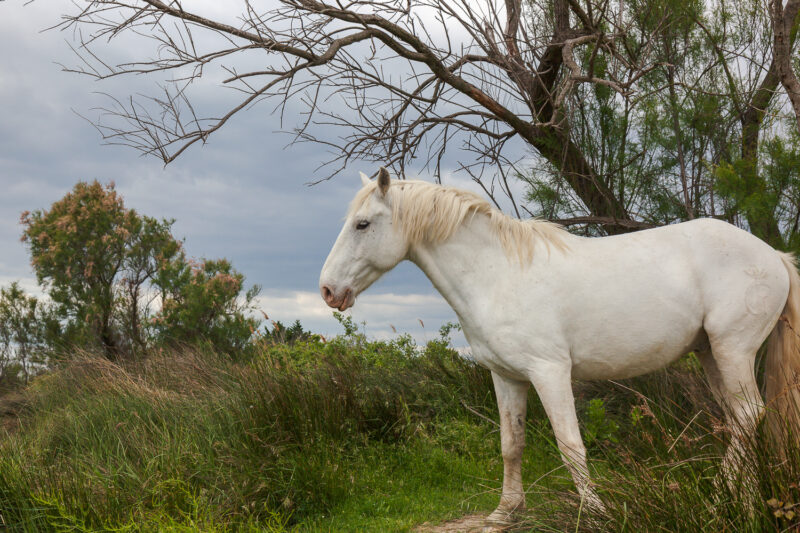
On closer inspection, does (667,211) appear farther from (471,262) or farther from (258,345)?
(258,345)

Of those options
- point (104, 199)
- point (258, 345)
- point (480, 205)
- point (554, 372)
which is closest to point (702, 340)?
point (554, 372)

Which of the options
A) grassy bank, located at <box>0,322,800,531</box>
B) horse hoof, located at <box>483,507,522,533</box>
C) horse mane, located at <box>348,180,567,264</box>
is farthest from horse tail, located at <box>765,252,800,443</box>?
horse hoof, located at <box>483,507,522,533</box>

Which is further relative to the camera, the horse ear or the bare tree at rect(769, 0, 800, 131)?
the bare tree at rect(769, 0, 800, 131)

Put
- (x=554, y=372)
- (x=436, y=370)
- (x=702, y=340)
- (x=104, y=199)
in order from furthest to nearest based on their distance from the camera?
1. (x=104, y=199)
2. (x=436, y=370)
3. (x=702, y=340)
4. (x=554, y=372)

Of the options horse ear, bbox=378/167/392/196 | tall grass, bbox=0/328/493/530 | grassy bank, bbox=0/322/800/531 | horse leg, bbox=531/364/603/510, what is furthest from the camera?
tall grass, bbox=0/328/493/530

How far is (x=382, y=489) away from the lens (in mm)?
4438

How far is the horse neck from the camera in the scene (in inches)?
134

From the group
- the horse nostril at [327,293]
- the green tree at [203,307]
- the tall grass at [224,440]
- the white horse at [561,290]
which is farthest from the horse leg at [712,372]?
the green tree at [203,307]

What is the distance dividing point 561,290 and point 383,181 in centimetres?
113

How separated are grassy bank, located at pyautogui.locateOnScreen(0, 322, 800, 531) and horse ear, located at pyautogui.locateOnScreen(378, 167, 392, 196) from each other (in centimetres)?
156

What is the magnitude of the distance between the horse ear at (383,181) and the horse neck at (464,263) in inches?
14.1

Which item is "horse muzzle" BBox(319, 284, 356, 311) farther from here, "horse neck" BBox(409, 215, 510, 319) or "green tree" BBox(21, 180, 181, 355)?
"green tree" BBox(21, 180, 181, 355)

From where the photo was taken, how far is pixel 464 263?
3.43 metres

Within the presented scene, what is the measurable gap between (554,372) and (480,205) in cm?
101
